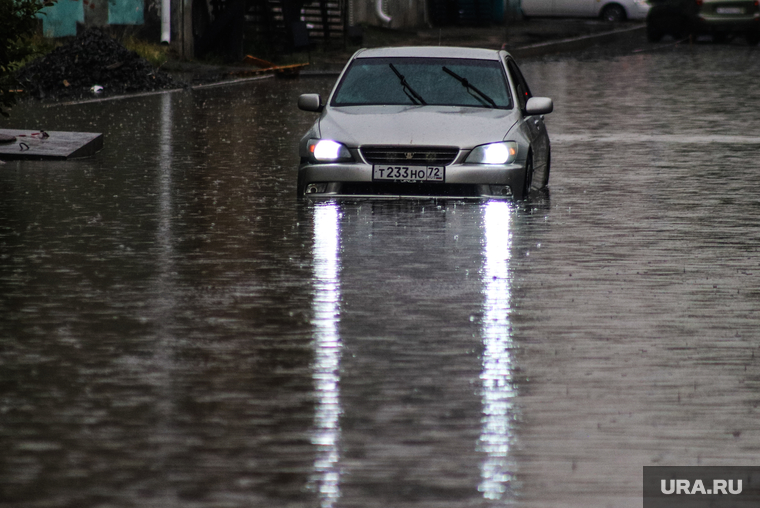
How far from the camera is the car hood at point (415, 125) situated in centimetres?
1302

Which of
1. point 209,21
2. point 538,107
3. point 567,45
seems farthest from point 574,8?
point 538,107

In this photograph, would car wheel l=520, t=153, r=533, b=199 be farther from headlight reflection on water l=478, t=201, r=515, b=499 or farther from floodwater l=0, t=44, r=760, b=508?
headlight reflection on water l=478, t=201, r=515, b=499

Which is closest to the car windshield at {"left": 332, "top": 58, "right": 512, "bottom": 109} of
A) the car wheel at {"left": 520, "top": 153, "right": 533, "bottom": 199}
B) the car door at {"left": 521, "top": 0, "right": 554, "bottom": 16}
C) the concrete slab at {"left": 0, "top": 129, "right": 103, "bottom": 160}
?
the car wheel at {"left": 520, "top": 153, "right": 533, "bottom": 199}

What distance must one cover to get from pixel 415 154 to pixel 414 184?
250 millimetres

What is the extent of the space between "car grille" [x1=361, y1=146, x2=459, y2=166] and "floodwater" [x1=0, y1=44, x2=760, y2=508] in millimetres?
408

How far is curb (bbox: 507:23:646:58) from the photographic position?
137 feet

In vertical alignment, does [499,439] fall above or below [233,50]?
below

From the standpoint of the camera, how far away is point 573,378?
681 cm

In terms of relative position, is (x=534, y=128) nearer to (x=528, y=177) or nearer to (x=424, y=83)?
(x=528, y=177)

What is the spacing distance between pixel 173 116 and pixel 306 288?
47.2ft

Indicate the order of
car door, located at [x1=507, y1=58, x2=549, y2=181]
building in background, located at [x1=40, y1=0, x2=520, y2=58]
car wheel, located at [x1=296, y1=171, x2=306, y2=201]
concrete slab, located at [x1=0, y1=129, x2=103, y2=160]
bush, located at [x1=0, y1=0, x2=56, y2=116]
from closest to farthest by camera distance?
car wheel, located at [x1=296, y1=171, x2=306, y2=201], car door, located at [x1=507, y1=58, x2=549, y2=181], bush, located at [x1=0, y1=0, x2=56, y2=116], concrete slab, located at [x1=0, y1=129, x2=103, y2=160], building in background, located at [x1=40, y1=0, x2=520, y2=58]

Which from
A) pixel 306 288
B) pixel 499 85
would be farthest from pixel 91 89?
pixel 306 288

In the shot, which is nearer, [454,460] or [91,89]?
[454,460]

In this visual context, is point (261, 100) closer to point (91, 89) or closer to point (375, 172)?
point (91, 89)
